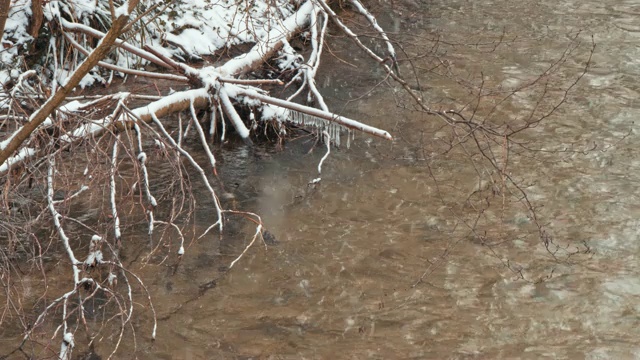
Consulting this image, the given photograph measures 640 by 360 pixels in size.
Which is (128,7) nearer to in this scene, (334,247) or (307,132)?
(334,247)

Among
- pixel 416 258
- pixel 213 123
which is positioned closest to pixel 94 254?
pixel 416 258

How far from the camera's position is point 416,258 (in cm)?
584

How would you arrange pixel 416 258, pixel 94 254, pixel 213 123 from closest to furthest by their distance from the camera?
1. pixel 94 254
2. pixel 416 258
3. pixel 213 123

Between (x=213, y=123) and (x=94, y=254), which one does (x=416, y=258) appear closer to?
(x=94, y=254)

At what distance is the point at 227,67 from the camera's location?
24.9 feet

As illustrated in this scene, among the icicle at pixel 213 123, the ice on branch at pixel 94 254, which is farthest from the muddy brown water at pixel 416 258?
the ice on branch at pixel 94 254

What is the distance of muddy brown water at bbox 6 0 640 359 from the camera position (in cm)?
500

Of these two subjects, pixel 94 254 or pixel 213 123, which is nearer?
pixel 94 254

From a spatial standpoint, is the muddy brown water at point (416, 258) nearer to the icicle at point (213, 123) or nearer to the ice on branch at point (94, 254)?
the icicle at point (213, 123)

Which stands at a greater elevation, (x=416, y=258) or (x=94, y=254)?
(x=416, y=258)

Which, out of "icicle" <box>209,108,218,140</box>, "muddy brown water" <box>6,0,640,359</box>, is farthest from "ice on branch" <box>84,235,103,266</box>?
"icicle" <box>209,108,218,140</box>

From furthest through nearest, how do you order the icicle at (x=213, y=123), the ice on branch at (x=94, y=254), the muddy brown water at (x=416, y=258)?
the icicle at (x=213, y=123)
the ice on branch at (x=94, y=254)
the muddy brown water at (x=416, y=258)

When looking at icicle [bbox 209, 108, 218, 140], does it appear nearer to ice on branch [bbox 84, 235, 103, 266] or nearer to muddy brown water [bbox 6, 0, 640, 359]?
muddy brown water [bbox 6, 0, 640, 359]

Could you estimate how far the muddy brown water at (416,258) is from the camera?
5.00 metres
